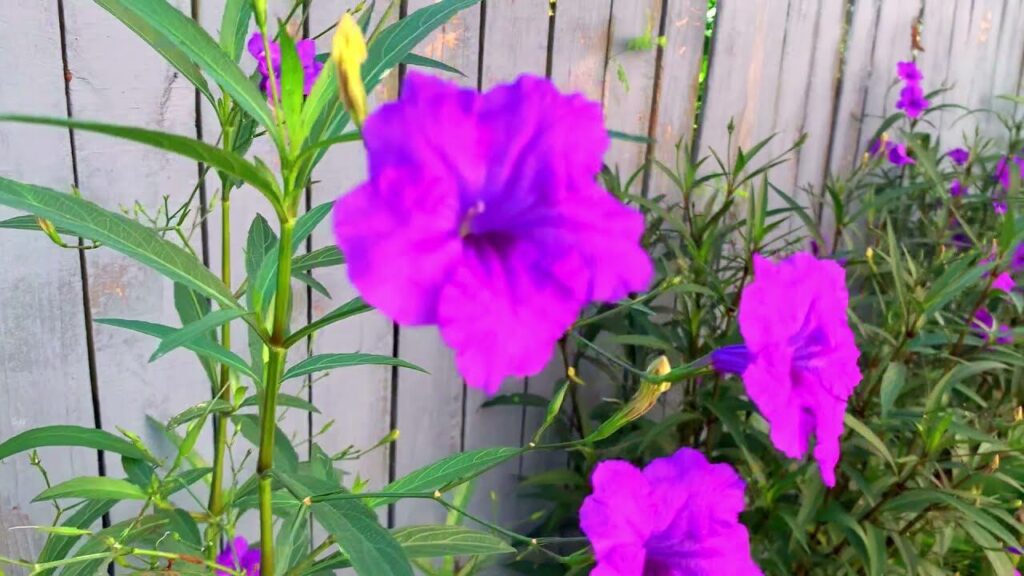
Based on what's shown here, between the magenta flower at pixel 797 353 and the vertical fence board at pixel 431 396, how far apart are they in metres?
0.78

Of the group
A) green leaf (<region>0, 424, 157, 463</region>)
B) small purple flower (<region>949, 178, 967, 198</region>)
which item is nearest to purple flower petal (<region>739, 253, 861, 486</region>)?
green leaf (<region>0, 424, 157, 463</region>)

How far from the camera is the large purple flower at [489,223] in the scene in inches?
13.4

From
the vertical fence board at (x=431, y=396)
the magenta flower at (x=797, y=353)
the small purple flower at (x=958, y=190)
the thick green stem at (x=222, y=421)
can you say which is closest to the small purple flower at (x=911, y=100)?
the small purple flower at (x=958, y=190)

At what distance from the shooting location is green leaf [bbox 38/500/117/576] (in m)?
0.77

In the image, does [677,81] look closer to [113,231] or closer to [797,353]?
[797,353]

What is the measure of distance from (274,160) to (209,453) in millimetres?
412

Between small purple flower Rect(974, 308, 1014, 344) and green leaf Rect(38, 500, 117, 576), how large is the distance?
4.07ft

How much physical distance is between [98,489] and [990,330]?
1282 millimetres

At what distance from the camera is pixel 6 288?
36.3 inches

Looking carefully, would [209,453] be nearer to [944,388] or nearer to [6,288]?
[6,288]

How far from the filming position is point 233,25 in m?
0.67

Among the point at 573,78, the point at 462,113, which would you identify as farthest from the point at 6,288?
the point at 573,78

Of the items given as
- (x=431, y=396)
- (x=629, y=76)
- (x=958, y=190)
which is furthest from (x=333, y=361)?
(x=958, y=190)

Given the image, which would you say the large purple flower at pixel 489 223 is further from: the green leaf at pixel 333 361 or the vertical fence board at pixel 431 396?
the vertical fence board at pixel 431 396
